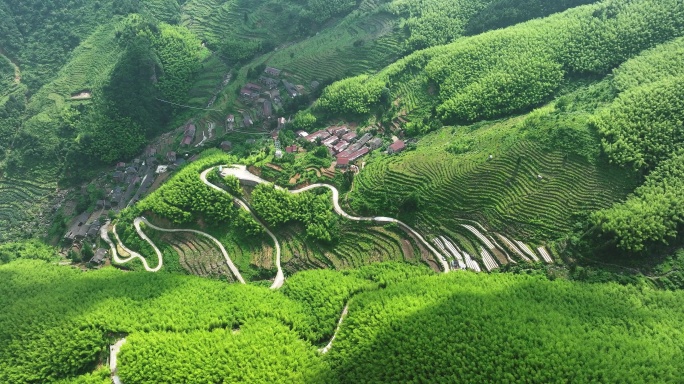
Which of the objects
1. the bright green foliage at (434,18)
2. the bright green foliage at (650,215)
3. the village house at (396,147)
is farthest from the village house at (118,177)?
the bright green foliage at (650,215)

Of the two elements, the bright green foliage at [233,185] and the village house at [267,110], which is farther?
the village house at [267,110]

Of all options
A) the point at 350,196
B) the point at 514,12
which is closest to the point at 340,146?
the point at 350,196

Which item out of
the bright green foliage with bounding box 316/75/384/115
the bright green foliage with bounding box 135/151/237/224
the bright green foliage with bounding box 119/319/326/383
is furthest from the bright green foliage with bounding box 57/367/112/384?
the bright green foliage with bounding box 316/75/384/115

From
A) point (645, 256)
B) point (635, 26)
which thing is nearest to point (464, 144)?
point (645, 256)

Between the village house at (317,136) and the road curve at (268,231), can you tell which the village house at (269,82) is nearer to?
the village house at (317,136)

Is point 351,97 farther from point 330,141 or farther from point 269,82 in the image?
point 269,82

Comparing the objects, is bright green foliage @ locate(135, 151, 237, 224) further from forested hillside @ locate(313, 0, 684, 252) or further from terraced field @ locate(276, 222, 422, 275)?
forested hillside @ locate(313, 0, 684, 252)
